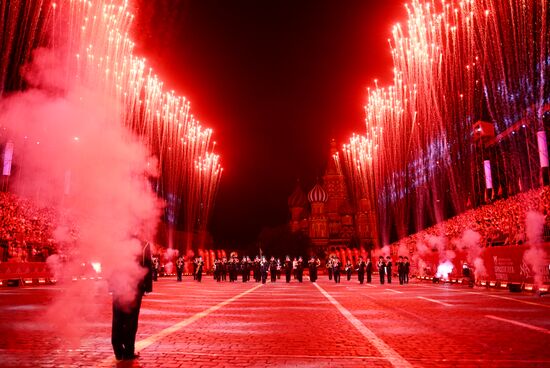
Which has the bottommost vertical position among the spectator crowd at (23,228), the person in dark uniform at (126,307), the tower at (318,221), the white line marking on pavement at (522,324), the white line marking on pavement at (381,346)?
the white line marking on pavement at (522,324)

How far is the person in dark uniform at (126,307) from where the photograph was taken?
7094 mm

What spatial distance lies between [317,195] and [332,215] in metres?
7.19

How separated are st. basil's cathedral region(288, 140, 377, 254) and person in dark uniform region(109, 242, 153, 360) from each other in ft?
362

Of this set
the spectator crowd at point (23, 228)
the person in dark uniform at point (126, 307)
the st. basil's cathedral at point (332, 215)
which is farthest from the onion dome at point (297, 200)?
the person in dark uniform at point (126, 307)

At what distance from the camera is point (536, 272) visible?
21.4 metres

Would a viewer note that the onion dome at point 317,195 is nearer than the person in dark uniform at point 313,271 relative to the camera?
No

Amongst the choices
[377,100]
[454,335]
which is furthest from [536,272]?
[454,335]

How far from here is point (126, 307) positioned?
732 cm

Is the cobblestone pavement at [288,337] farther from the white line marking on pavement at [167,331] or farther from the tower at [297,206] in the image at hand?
the tower at [297,206]

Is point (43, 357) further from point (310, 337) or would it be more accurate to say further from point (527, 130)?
point (527, 130)

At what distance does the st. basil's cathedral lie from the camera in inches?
4808

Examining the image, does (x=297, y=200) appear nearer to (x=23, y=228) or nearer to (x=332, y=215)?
(x=332, y=215)

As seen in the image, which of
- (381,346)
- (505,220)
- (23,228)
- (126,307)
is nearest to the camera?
(126,307)

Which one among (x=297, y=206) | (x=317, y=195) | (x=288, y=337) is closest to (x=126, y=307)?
(x=288, y=337)
